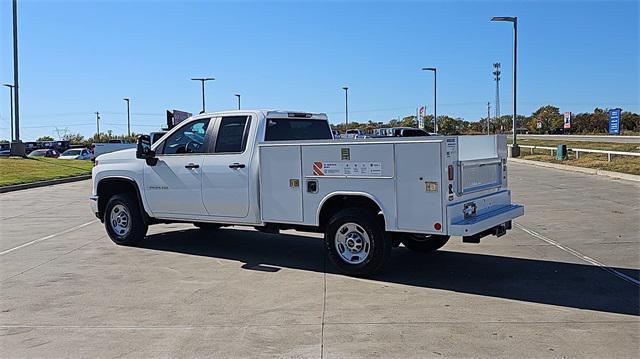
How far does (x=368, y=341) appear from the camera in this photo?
207 inches

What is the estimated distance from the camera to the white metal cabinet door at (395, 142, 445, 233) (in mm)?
6727

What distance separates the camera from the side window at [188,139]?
29.7ft

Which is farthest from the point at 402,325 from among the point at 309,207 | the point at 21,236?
the point at 21,236

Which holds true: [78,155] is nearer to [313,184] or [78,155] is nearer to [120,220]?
[120,220]

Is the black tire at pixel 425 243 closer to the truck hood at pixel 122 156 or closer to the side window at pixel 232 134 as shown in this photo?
the side window at pixel 232 134

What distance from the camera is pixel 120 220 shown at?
32.9 ft

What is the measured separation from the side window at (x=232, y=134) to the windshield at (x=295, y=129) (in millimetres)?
339

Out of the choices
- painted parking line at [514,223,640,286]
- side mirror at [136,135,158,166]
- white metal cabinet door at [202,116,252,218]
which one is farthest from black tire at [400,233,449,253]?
side mirror at [136,135,158,166]

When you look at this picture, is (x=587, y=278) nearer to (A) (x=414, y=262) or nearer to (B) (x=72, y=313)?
(A) (x=414, y=262)

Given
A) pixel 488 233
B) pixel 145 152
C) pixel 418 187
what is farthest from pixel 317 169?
pixel 145 152

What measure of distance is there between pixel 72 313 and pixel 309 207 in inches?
117

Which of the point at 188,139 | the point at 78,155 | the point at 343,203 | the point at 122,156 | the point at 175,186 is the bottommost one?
the point at 343,203

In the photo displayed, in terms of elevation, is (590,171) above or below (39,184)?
above

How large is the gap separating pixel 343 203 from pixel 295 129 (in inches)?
73.1
